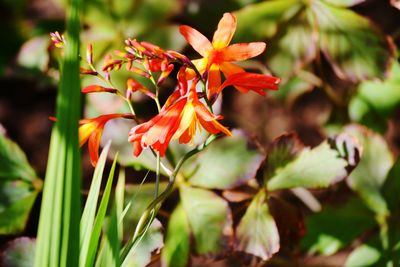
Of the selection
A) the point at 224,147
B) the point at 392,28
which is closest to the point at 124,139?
the point at 224,147

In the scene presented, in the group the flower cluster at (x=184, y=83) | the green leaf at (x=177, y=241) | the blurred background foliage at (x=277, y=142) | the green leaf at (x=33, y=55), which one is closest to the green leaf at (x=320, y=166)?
the blurred background foliage at (x=277, y=142)

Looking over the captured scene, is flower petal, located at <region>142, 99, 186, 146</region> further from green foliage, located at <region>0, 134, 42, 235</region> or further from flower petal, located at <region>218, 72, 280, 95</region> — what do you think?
green foliage, located at <region>0, 134, 42, 235</region>

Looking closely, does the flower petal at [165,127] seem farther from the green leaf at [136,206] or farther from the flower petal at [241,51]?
the green leaf at [136,206]

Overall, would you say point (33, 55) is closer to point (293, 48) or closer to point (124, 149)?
point (124, 149)

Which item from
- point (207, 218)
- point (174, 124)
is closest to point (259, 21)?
point (207, 218)

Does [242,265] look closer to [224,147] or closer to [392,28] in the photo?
[224,147]
